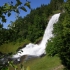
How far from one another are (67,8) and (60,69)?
22.7 ft

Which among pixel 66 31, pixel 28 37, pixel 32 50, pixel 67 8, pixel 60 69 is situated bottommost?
pixel 60 69

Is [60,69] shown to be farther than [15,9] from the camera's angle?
Yes

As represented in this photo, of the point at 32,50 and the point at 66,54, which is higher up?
the point at 32,50

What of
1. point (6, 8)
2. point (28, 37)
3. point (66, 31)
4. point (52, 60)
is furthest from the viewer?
point (28, 37)

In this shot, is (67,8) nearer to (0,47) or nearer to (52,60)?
(52,60)

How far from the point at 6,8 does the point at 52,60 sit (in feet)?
96.3

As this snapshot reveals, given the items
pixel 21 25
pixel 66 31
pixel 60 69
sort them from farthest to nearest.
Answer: pixel 60 69, pixel 66 31, pixel 21 25

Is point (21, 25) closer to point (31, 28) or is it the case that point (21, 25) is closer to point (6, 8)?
point (6, 8)

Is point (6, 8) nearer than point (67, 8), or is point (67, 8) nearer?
point (6, 8)

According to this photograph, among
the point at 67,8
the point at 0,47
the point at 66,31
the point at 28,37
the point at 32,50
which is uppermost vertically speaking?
the point at 28,37

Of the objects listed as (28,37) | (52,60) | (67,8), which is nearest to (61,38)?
(67,8)

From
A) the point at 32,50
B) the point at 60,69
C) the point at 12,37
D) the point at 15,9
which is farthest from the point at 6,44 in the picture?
the point at 32,50

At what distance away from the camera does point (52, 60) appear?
32906 mm

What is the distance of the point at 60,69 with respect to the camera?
25844mm
